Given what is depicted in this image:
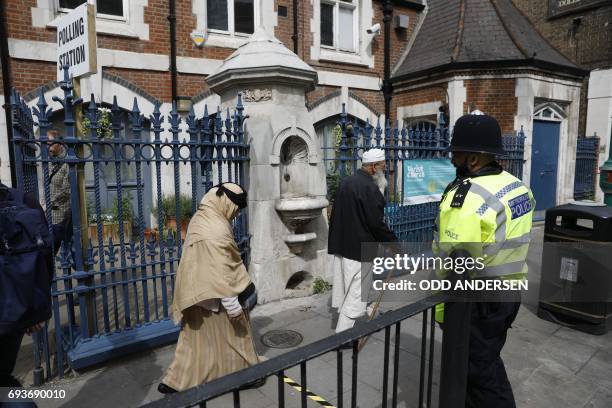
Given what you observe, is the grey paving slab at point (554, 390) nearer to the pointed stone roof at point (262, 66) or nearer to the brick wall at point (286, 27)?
the pointed stone roof at point (262, 66)

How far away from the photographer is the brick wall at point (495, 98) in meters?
9.87

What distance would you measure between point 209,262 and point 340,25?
10.2 m

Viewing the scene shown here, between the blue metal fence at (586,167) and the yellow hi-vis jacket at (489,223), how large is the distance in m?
12.0

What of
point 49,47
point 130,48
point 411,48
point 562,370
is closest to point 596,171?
point 411,48

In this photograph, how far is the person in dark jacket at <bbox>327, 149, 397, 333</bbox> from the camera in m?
3.99

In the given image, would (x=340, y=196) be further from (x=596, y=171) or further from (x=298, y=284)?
(x=596, y=171)

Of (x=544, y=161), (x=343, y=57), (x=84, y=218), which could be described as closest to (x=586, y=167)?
(x=544, y=161)

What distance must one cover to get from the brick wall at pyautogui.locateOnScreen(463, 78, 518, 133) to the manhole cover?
7.98 metres

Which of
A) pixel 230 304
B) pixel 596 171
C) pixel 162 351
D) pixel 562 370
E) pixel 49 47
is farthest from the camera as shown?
pixel 596 171

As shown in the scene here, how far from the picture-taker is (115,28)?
8.30 metres

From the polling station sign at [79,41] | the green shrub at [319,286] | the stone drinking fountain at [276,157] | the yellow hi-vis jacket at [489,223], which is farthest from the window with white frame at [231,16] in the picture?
the yellow hi-vis jacket at [489,223]

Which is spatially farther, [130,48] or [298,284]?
[130,48]

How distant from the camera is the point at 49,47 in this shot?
7.66 m

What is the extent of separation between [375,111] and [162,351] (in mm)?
9590
